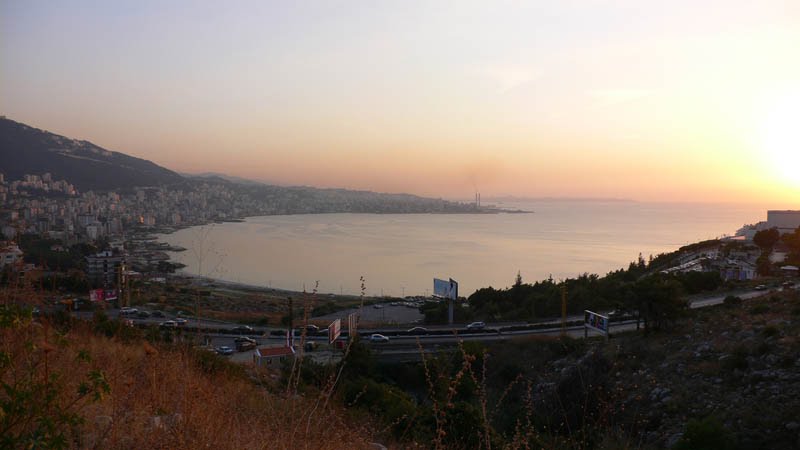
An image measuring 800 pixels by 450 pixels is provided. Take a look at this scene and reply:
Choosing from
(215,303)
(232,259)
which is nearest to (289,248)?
(232,259)

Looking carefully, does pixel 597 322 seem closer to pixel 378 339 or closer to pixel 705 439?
pixel 378 339

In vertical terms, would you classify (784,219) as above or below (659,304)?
above

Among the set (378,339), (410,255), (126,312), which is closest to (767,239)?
(378,339)

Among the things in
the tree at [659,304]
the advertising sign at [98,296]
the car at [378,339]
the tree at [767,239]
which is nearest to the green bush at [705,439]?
the advertising sign at [98,296]

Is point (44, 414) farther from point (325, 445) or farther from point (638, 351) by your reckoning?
point (638, 351)

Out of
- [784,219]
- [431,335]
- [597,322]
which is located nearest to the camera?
[597,322]

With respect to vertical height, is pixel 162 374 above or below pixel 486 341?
above
